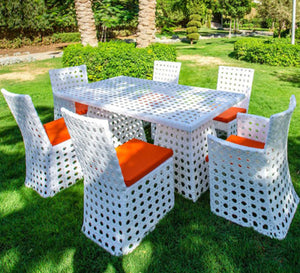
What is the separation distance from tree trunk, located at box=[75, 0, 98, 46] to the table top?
19.2 ft

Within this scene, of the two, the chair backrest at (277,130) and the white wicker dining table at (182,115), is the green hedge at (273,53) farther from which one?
the chair backrest at (277,130)

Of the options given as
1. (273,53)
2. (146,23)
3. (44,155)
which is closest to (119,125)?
(44,155)

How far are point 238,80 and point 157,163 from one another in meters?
2.77

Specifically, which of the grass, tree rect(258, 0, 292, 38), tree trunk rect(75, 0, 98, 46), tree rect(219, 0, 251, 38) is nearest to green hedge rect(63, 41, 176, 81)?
tree trunk rect(75, 0, 98, 46)

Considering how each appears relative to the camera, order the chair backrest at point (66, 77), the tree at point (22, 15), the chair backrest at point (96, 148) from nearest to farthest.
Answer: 1. the chair backrest at point (96, 148)
2. the chair backrest at point (66, 77)
3. the tree at point (22, 15)

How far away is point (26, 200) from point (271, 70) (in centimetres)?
1026

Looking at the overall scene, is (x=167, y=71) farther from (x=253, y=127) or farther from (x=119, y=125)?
(x=253, y=127)

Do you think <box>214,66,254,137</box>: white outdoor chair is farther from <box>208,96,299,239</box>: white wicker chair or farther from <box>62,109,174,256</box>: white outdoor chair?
<box>62,109,174,256</box>: white outdoor chair

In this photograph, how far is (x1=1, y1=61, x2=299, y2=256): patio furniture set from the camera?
7.60 feet

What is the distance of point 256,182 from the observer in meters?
2.45

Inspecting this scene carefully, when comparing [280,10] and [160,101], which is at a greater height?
[280,10]

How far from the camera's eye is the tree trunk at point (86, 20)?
30.1 ft

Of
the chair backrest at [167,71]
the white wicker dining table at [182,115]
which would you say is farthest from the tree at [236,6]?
the white wicker dining table at [182,115]

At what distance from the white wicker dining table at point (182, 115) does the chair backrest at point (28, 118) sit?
725 millimetres
